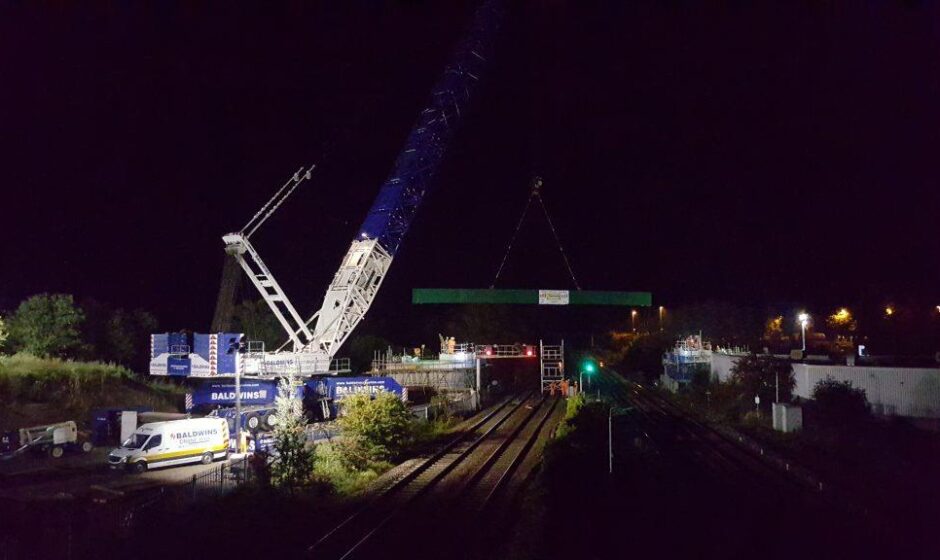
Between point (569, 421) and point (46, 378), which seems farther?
point (46, 378)

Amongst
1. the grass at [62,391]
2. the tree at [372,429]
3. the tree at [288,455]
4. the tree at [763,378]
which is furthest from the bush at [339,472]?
the tree at [763,378]

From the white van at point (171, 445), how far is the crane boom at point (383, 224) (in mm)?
11910

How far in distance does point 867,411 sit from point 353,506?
78.5ft

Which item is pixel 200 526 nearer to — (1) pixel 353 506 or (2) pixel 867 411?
(1) pixel 353 506

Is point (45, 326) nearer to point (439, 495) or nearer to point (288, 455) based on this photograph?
point (288, 455)

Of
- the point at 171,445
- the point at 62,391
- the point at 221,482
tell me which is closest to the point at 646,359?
the point at 62,391

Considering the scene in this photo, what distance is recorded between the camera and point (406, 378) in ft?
161

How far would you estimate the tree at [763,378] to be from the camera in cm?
3634

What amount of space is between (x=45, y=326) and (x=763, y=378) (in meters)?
43.3

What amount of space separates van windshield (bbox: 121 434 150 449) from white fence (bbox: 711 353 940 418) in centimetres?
3023

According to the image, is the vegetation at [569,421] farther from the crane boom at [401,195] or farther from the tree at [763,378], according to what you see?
the crane boom at [401,195]

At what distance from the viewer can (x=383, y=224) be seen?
43438 millimetres

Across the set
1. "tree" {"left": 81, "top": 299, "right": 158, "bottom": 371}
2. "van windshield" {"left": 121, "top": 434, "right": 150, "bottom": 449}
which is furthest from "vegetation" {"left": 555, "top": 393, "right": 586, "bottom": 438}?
"tree" {"left": 81, "top": 299, "right": 158, "bottom": 371}

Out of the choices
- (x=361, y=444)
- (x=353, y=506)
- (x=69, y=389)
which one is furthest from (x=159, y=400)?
(x=353, y=506)
